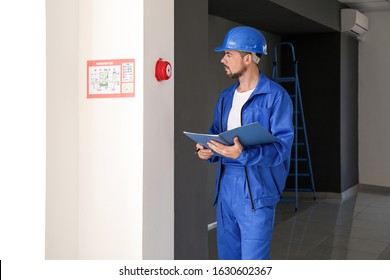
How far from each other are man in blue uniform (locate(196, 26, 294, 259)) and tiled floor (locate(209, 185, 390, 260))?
6.55 feet

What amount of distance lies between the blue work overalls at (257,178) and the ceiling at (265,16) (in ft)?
9.66

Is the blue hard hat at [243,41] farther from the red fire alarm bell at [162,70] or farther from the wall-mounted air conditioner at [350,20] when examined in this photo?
the wall-mounted air conditioner at [350,20]

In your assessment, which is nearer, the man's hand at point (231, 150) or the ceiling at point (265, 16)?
the man's hand at point (231, 150)

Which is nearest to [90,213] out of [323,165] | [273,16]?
[273,16]

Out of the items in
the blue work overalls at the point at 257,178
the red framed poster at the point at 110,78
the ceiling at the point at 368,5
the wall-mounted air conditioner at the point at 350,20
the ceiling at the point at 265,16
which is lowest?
the blue work overalls at the point at 257,178

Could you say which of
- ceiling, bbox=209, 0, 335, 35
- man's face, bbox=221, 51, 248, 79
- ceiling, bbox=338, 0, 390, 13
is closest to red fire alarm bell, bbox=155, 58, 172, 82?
man's face, bbox=221, 51, 248, 79

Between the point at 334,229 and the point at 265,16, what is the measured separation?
2.63 metres

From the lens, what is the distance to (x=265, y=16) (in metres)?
6.73

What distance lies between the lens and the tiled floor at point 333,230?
523 cm

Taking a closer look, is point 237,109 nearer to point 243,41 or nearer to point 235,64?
point 235,64

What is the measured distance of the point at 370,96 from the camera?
9.20 m

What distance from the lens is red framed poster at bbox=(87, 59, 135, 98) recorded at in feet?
10.0

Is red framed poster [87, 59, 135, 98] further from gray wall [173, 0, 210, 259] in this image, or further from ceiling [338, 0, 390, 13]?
ceiling [338, 0, 390, 13]

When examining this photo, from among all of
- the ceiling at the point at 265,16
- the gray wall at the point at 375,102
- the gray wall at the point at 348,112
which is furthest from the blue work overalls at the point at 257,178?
the gray wall at the point at 375,102
